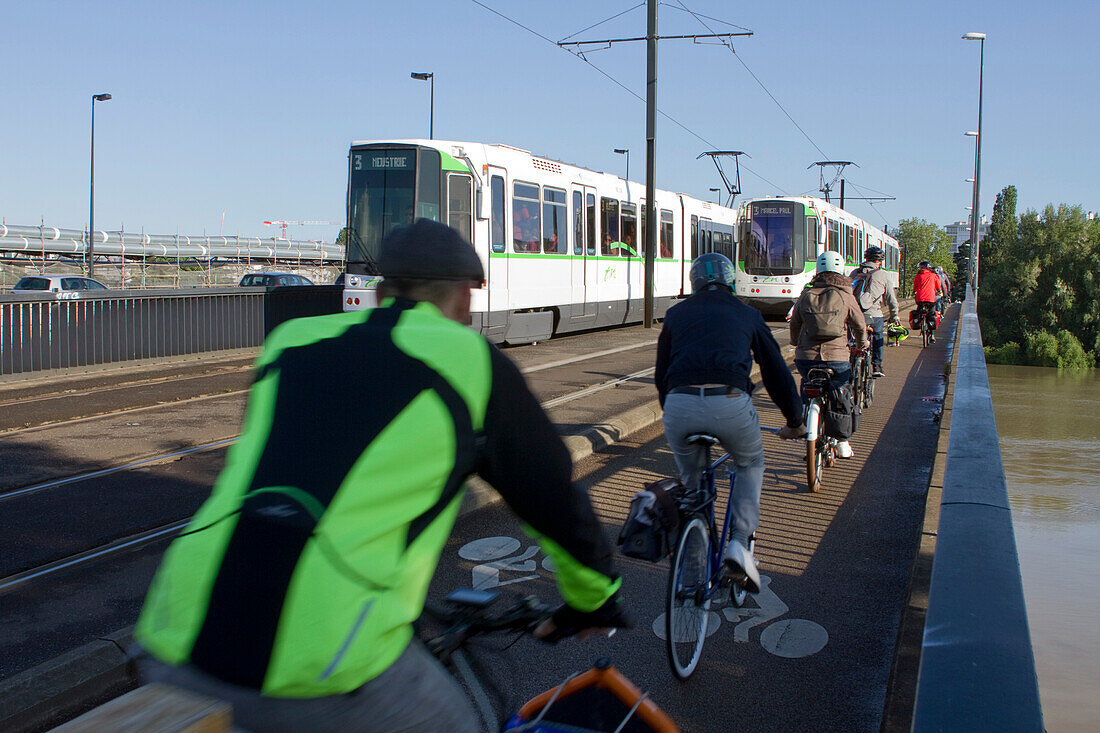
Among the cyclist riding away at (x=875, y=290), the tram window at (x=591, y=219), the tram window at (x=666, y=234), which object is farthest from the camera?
the tram window at (x=666, y=234)

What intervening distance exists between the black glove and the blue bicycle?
1906 millimetres

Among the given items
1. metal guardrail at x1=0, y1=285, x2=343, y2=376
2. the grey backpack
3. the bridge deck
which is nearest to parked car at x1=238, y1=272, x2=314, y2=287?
metal guardrail at x1=0, y1=285, x2=343, y2=376

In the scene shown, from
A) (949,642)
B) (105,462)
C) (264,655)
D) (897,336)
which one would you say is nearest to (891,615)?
(949,642)

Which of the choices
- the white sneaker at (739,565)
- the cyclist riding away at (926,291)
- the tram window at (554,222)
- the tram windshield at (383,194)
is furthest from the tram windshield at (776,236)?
the white sneaker at (739,565)

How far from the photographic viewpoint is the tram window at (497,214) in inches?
671

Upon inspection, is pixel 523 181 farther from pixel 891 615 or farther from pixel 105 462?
pixel 891 615

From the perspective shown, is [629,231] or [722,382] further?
[629,231]

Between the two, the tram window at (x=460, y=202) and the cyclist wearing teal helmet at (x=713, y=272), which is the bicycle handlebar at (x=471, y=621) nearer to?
the cyclist wearing teal helmet at (x=713, y=272)

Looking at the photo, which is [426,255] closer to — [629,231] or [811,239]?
[629,231]

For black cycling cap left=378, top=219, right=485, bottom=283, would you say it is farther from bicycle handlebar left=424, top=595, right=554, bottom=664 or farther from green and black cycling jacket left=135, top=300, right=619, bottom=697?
bicycle handlebar left=424, top=595, right=554, bottom=664

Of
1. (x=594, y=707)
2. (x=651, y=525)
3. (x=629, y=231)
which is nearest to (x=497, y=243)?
(x=629, y=231)

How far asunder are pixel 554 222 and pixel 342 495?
713 inches

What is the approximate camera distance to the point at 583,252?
20844 mm

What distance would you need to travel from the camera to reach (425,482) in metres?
1.63
